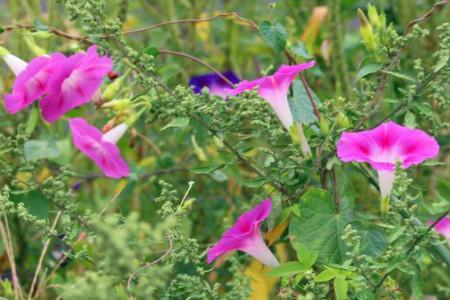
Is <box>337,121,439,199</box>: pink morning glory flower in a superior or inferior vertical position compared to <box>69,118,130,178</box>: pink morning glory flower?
superior

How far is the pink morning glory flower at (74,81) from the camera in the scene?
1411mm

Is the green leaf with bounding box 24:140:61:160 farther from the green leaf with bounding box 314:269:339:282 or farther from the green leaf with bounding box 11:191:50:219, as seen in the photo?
the green leaf with bounding box 314:269:339:282

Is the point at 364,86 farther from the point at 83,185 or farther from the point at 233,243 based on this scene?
the point at 83,185

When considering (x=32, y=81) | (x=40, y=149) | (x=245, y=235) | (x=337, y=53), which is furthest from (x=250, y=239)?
(x=337, y=53)

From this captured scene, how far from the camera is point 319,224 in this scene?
1.29 meters

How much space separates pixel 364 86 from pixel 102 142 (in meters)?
0.39

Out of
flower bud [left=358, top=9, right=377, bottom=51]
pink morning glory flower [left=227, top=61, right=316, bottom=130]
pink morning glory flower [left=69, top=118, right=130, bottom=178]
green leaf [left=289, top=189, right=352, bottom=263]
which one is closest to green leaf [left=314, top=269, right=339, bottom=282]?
green leaf [left=289, top=189, right=352, bottom=263]

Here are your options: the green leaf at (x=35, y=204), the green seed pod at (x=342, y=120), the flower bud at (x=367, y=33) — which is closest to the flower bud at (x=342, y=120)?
the green seed pod at (x=342, y=120)

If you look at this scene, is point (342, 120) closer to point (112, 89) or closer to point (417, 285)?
point (417, 285)

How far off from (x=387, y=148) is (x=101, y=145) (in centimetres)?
46

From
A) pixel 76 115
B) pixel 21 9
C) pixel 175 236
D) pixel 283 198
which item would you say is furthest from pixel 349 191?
pixel 21 9

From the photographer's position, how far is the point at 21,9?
2.37 metres

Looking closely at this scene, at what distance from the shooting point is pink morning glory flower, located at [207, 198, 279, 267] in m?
1.29

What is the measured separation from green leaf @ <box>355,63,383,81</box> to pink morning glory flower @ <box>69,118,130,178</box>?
373 millimetres
